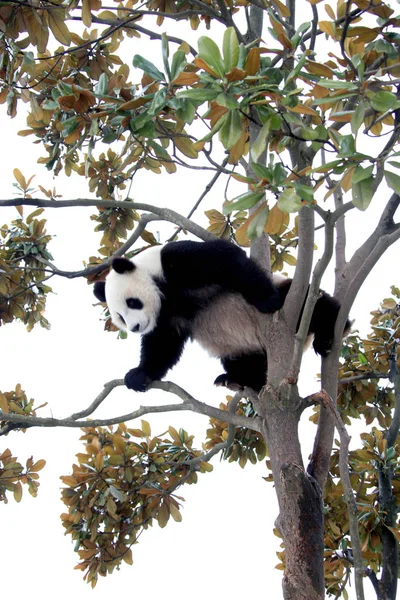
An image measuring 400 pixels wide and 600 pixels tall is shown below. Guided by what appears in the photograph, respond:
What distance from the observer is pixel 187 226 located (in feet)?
10.8

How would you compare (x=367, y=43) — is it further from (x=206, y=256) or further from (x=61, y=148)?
(x=61, y=148)

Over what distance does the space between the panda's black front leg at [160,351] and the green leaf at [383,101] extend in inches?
90.6

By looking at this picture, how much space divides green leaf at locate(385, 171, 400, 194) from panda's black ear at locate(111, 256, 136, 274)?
6.56 ft

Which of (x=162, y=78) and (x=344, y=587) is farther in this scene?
(x=344, y=587)

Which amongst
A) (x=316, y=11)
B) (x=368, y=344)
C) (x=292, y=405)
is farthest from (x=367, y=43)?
(x=368, y=344)

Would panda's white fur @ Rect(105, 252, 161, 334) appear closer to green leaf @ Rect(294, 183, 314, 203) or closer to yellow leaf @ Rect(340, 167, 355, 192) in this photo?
yellow leaf @ Rect(340, 167, 355, 192)

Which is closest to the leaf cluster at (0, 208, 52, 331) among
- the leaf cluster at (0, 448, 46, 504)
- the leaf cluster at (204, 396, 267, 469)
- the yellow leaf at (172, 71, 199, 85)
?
the leaf cluster at (0, 448, 46, 504)

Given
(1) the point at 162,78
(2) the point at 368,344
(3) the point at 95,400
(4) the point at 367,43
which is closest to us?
(1) the point at 162,78

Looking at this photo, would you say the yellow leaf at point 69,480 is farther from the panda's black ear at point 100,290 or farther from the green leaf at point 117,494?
the panda's black ear at point 100,290

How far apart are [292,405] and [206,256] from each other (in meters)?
1.12

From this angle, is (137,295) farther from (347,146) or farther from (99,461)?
(347,146)

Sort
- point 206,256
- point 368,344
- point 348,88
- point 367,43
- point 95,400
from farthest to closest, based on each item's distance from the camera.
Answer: point 368,344, point 206,256, point 95,400, point 367,43, point 348,88

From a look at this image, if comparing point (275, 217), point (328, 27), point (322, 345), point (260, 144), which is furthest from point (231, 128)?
point (322, 345)

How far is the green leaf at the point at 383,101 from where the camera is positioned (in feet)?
6.35
